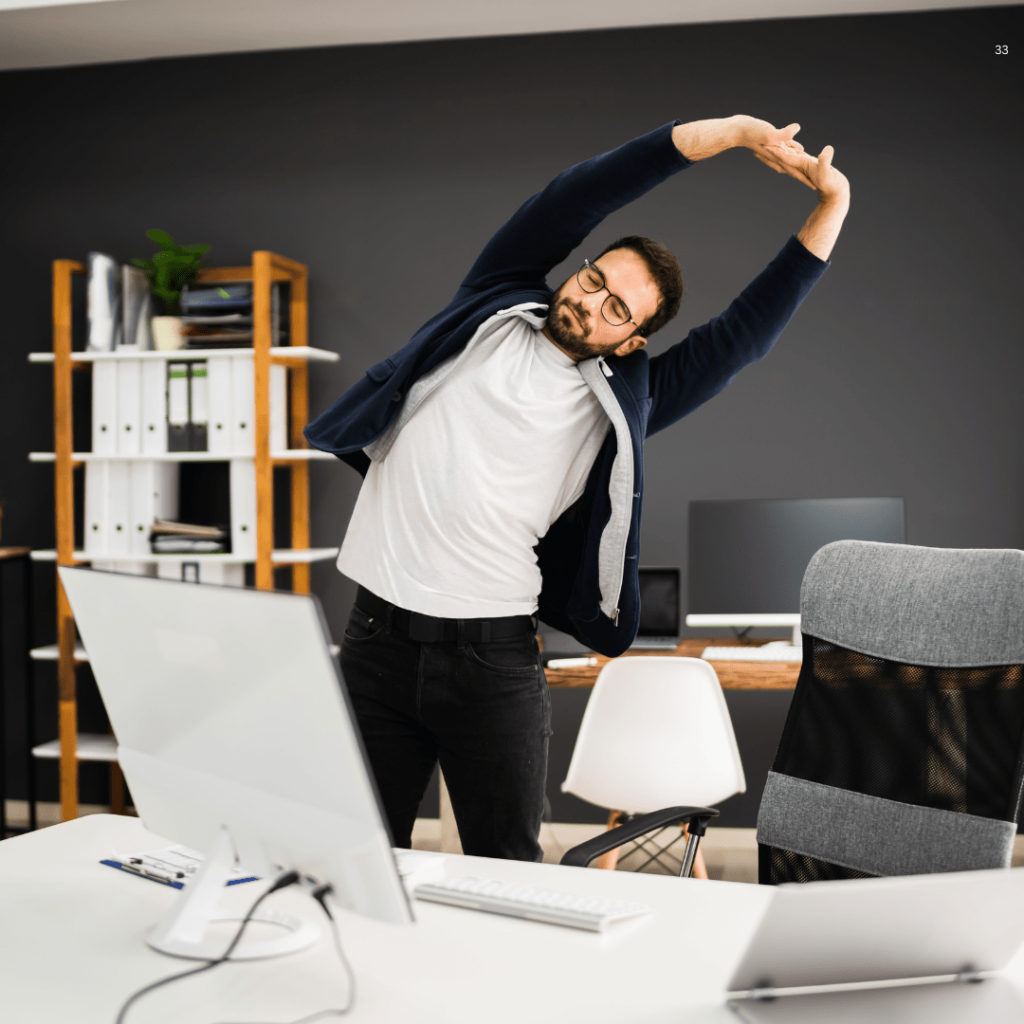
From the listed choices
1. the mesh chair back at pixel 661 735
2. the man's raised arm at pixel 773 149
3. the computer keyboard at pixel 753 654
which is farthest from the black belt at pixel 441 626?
the computer keyboard at pixel 753 654

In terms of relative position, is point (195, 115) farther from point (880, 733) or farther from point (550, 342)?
point (880, 733)

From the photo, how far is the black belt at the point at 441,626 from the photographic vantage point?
5.29ft

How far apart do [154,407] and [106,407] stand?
0.18 metres

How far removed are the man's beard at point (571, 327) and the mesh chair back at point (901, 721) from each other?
51 centimetres

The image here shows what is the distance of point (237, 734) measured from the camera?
92 centimetres

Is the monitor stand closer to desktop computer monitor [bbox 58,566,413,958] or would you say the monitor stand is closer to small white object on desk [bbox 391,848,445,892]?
desktop computer monitor [bbox 58,566,413,958]

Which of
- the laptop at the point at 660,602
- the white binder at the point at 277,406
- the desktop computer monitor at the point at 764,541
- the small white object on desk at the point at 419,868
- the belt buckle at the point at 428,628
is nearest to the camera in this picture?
the small white object on desk at the point at 419,868

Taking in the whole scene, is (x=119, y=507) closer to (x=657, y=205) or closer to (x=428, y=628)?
(x=657, y=205)

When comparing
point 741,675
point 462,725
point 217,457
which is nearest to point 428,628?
point 462,725

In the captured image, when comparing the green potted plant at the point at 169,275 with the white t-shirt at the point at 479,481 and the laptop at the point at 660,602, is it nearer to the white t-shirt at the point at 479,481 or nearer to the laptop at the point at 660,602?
the laptop at the point at 660,602

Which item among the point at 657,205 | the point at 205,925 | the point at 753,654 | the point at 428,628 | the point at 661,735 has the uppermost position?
the point at 657,205

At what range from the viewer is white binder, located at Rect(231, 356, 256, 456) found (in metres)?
3.59

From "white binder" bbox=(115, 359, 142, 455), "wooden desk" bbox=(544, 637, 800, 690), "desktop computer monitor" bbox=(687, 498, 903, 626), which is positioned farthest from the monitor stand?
"white binder" bbox=(115, 359, 142, 455)

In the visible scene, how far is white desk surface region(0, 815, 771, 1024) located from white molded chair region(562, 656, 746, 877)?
137cm
